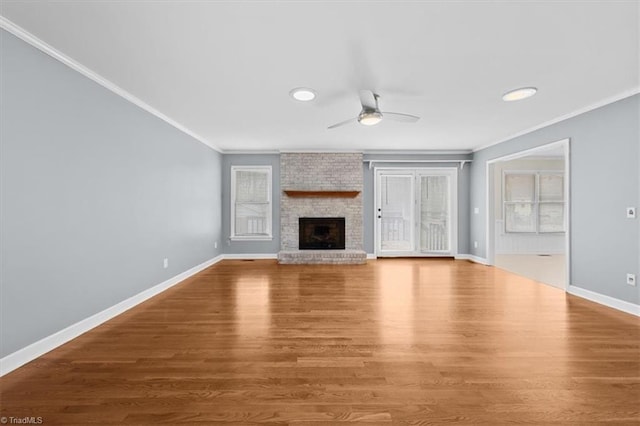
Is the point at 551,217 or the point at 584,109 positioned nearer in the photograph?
the point at 584,109

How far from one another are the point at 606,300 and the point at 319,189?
482 centimetres

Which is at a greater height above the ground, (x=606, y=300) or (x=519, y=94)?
(x=519, y=94)

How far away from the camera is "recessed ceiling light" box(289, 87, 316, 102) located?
307cm

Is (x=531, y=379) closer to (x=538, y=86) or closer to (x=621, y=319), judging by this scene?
(x=621, y=319)

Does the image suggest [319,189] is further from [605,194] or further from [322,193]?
[605,194]

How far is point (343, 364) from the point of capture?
203 centimetres

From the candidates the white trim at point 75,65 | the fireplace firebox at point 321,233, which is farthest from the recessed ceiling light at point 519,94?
the white trim at point 75,65

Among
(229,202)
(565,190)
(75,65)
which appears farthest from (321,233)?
(75,65)

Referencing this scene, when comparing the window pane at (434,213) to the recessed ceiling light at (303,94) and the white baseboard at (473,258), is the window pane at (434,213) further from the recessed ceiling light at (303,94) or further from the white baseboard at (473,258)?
the recessed ceiling light at (303,94)

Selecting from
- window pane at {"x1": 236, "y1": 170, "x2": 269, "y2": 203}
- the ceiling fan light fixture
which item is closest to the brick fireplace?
window pane at {"x1": 236, "y1": 170, "x2": 269, "y2": 203}

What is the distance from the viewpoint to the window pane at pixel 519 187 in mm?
7247

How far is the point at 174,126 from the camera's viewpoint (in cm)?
426

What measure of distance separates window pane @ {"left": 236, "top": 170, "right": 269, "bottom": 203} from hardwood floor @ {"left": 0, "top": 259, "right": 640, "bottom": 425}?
3.21 metres

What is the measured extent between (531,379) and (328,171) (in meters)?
5.08
